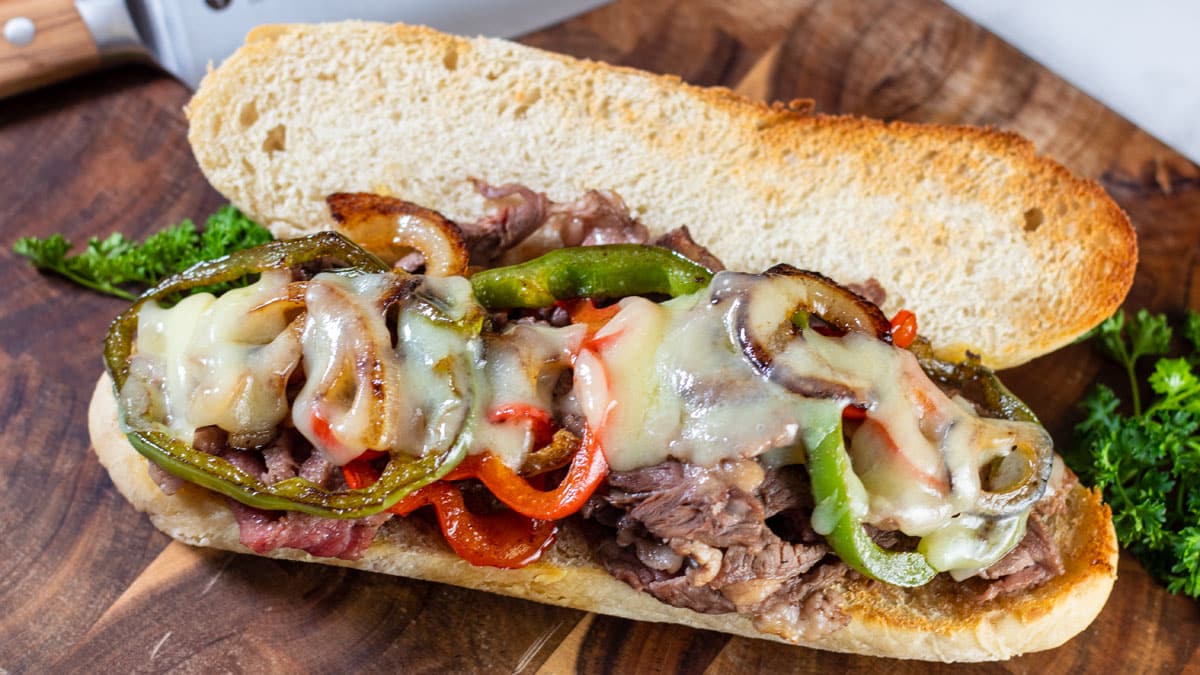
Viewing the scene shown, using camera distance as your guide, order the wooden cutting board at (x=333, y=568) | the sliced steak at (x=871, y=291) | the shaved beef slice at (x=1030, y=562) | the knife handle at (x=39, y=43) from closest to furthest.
→ 1. the shaved beef slice at (x=1030, y=562)
2. the wooden cutting board at (x=333, y=568)
3. the sliced steak at (x=871, y=291)
4. the knife handle at (x=39, y=43)

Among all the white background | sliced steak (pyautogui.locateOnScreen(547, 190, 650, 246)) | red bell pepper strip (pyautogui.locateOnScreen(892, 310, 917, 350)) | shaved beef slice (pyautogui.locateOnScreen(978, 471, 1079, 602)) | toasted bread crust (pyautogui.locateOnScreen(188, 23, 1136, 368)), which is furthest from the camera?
the white background

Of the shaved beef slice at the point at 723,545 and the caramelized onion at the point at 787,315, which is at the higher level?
the caramelized onion at the point at 787,315

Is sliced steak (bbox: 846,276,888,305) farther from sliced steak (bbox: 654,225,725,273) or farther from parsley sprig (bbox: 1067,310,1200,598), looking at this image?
parsley sprig (bbox: 1067,310,1200,598)

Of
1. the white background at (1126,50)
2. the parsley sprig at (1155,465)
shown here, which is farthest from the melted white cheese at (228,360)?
the white background at (1126,50)

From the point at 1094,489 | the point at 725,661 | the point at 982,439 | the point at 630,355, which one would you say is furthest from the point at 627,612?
the point at 1094,489

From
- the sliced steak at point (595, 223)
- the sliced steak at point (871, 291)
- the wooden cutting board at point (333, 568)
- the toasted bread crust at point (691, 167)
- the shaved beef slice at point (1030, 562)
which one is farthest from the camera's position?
the toasted bread crust at point (691, 167)

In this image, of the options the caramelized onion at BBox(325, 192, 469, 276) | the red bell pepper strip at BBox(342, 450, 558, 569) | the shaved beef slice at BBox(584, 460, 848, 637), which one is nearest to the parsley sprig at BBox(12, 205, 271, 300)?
the caramelized onion at BBox(325, 192, 469, 276)

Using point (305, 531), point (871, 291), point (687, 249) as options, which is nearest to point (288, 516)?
point (305, 531)

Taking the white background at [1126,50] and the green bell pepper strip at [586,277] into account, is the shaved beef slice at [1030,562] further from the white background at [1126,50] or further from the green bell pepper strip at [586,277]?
the white background at [1126,50]

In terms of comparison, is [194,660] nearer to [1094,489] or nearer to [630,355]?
[630,355]
